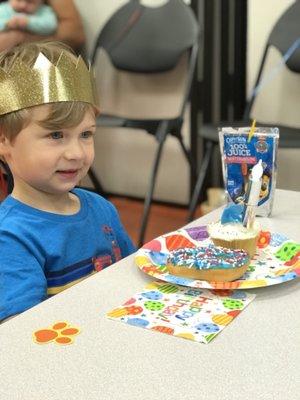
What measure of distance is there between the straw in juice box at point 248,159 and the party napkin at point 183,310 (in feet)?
1.26

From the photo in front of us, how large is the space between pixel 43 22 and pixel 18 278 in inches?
77.7

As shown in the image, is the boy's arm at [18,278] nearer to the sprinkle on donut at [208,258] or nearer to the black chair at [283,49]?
the sprinkle on donut at [208,258]

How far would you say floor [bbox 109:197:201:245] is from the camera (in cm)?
263

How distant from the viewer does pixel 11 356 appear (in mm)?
631

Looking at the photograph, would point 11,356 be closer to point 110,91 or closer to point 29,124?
point 29,124

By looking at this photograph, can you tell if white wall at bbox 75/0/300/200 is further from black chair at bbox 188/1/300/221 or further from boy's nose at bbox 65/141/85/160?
boy's nose at bbox 65/141/85/160

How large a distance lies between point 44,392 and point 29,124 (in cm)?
51

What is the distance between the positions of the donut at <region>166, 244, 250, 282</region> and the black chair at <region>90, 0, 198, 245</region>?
1.44m

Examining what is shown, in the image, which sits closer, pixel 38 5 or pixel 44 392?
pixel 44 392

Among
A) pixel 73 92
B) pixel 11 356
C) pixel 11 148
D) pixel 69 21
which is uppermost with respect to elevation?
pixel 69 21

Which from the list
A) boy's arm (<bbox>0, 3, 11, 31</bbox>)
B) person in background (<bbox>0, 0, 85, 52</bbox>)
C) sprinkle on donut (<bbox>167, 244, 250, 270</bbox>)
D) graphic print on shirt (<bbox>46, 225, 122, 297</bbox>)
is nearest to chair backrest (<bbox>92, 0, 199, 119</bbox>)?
person in background (<bbox>0, 0, 85, 52</bbox>)

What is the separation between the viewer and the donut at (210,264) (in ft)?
2.59

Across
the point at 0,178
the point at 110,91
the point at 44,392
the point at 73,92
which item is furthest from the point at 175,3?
the point at 44,392

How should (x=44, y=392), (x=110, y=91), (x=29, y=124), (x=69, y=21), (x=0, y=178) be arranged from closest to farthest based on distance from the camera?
1. (x=44, y=392)
2. (x=29, y=124)
3. (x=0, y=178)
4. (x=69, y=21)
5. (x=110, y=91)
